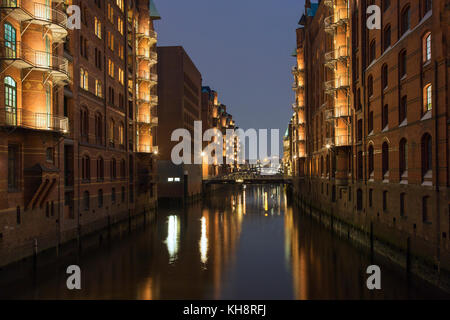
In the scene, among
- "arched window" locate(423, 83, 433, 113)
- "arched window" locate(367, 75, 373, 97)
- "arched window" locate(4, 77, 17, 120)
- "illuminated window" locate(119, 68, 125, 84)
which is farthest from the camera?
"illuminated window" locate(119, 68, 125, 84)

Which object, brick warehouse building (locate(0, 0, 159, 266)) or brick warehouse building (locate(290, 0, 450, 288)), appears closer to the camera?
brick warehouse building (locate(290, 0, 450, 288))

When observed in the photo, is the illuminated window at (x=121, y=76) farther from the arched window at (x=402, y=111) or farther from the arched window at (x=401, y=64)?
the arched window at (x=402, y=111)

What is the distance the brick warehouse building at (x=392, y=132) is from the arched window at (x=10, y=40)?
20957mm

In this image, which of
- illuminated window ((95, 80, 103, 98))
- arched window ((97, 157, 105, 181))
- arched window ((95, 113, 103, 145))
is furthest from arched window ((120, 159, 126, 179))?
illuminated window ((95, 80, 103, 98))

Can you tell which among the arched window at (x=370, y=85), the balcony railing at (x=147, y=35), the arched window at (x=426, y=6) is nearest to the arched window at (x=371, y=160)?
the arched window at (x=370, y=85)

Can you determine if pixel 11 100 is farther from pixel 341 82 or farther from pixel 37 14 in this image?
pixel 341 82

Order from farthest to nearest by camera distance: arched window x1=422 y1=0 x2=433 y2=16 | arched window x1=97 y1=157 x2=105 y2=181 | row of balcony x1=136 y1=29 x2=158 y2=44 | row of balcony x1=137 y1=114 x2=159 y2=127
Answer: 1. row of balcony x1=137 y1=114 x2=159 y2=127
2. row of balcony x1=136 y1=29 x2=158 y2=44
3. arched window x1=97 y1=157 x2=105 y2=181
4. arched window x1=422 y1=0 x2=433 y2=16

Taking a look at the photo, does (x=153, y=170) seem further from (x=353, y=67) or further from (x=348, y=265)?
(x=348, y=265)

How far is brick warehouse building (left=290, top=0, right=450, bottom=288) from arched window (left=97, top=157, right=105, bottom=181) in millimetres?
21035

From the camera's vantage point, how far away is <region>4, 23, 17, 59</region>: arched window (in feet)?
63.9

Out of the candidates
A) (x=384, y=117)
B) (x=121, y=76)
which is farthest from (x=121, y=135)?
(x=384, y=117)

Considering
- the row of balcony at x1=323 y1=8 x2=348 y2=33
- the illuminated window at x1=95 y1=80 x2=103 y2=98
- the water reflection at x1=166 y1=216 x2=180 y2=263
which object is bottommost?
the water reflection at x1=166 y1=216 x2=180 y2=263

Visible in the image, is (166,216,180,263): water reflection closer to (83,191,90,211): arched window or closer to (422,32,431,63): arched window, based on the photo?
(83,191,90,211): arched window
